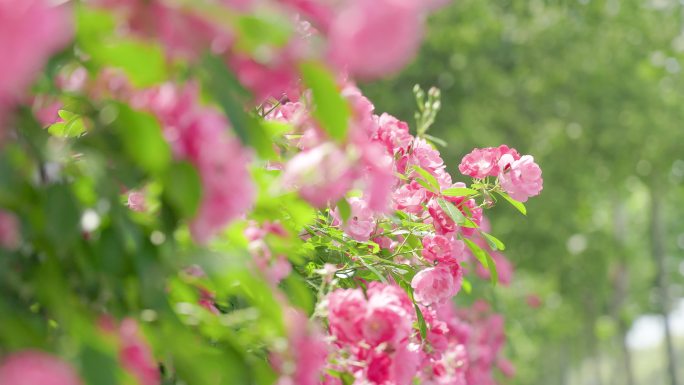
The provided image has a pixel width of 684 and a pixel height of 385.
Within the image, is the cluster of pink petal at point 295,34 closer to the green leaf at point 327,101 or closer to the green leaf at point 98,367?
the green leaf at point 327,101

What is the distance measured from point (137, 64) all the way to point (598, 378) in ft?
106

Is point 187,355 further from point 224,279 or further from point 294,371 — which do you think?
point 294,371

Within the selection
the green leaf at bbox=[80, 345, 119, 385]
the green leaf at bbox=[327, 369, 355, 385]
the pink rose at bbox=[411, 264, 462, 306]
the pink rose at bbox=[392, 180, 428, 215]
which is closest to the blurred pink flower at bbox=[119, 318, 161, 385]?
the green leaf at bbox=[80, 345, 119, 385]

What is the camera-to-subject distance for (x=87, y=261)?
5.78ft

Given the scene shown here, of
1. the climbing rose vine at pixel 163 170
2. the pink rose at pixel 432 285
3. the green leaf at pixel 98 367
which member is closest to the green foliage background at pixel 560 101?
the pink rose at pixel 432 285

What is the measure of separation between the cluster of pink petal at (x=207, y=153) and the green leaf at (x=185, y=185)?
0.02 metres

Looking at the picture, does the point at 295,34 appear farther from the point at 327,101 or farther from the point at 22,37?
the point at 22,37

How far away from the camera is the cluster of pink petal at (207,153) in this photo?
1.60 m

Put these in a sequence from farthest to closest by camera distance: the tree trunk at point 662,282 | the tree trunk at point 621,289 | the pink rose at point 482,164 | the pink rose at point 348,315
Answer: the tree trunk at point 621,289 < the tree trunk at point 662,282 < the pink rose at point 482,164 < the pink rose at point 348,315

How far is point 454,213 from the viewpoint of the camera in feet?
13.4

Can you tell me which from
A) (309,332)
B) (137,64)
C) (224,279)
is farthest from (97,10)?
(309,332)

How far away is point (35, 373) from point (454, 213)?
9.17ft

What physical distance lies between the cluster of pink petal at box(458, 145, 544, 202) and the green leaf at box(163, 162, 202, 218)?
8.79ft

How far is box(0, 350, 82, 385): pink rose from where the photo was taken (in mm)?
1398
